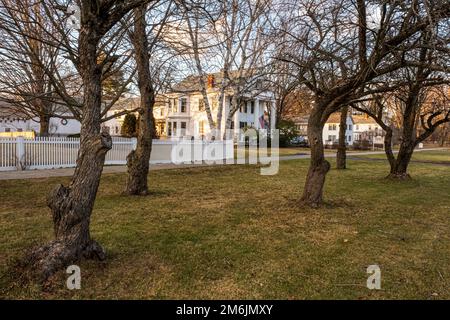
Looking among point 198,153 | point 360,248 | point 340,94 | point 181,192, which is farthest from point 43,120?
point 360,248

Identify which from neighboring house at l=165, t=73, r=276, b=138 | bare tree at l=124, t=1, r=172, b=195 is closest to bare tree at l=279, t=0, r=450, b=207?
bare tree at l=124, t=1, r=172, b=195

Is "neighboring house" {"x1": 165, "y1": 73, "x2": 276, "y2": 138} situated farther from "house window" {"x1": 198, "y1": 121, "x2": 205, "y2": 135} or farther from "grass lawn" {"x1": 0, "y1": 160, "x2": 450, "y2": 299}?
"grass lawn" {"x1": 0, "y1": 160, "x2": 450, "y2": 299}

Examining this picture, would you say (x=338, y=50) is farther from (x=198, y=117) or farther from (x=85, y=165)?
(x=198, y=117)

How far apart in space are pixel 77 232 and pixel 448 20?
6.58m

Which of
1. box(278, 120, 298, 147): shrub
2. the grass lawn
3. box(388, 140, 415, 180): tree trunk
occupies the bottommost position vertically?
the grass lawn

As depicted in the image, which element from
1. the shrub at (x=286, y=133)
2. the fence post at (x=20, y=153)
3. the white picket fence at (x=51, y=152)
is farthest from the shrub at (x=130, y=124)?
the fence post at (x=20, y=153)

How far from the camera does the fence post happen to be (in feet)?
41.6

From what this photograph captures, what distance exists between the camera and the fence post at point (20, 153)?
1269 cm

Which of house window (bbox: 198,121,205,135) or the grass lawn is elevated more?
house window (bbox: 198,121,205,135)

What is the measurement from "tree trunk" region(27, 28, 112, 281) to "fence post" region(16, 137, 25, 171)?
34.9 ft

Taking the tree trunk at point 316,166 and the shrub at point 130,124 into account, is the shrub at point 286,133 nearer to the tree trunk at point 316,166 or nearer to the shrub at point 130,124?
the shrub at point 130,124

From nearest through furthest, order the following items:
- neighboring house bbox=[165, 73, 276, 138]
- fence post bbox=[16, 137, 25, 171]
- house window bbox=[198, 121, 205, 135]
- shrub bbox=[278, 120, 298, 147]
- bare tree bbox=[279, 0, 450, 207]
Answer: bare tree bbox=[279, 0, 450, 207], fence post bbox=[16, 137, 25, 171], shrub bbox=[278, 120, 298, 147], neighboring house bbox=[165, 73, 276, 138], house window bbox=[198, 121, 205, 135]

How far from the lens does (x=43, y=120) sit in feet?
54.5

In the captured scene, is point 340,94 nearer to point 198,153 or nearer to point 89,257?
point 89,257
